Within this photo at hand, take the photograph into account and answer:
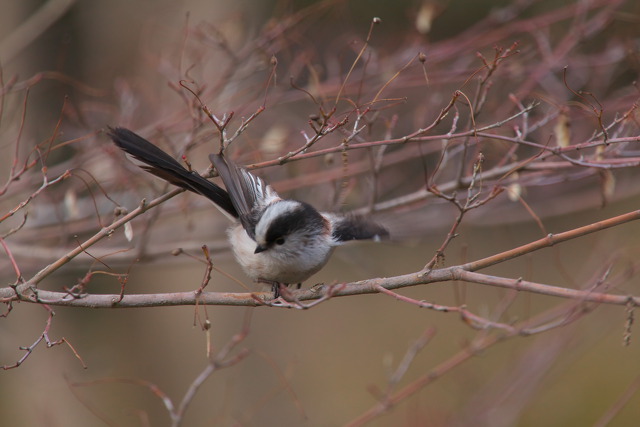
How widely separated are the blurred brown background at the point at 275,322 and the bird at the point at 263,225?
0.65m

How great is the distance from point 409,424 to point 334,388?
388cm

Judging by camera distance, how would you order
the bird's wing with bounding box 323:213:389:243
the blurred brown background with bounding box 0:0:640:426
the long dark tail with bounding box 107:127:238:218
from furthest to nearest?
the blurred brown background with bounding box 0:0:640:426 < the bird's wing with bounding box 323:213:389:243 < the long dark tail with bounding box 107:127:238:218

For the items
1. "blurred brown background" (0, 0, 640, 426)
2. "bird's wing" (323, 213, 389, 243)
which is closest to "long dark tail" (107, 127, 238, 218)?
"bird's wing" (323, 213, 389, 243)

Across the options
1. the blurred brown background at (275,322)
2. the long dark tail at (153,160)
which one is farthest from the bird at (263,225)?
the blurred brown background at (275,322)

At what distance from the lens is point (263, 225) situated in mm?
2846

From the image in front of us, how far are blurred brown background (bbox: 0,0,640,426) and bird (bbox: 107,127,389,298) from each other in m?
0.65

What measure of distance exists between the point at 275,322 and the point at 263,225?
5.46m

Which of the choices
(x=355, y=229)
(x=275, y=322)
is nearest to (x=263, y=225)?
(x=355, y=229)

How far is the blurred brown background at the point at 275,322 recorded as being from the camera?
14.1 feet

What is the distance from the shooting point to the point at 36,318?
5.90 m

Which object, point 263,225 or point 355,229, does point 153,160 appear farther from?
point 355,229

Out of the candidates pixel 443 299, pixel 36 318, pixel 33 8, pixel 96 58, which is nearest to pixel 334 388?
pixel 443 299

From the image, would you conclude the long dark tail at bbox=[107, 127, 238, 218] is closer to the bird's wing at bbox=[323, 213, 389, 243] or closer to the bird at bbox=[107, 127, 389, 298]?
the bird at bbox=[107, 127, 389, 298]

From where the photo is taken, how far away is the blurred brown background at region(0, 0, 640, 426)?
430 centimetres
